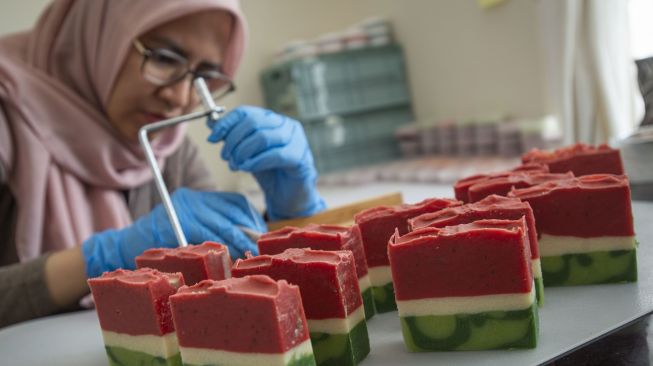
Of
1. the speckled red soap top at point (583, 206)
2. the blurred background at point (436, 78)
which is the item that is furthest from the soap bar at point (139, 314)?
the blurred background at point (436, 78)

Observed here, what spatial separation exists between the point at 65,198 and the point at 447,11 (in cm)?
228

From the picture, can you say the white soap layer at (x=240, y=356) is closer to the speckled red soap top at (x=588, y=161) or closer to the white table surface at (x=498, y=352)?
the white table surface at (x=498, y=352)

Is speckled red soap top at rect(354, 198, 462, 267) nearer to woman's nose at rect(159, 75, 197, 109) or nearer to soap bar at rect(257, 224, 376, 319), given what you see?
soap bar at rect(257, 224, 376, 319)

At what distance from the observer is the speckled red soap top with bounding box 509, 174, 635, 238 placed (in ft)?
2.76

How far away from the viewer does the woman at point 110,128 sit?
1303mm

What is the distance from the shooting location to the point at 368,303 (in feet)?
2.95

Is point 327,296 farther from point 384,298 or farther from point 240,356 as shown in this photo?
point 384,298

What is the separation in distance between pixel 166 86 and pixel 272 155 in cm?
40

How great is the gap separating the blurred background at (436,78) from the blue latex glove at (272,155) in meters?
1.05

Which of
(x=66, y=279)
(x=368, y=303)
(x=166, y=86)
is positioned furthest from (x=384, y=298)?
(x=166, y=86)

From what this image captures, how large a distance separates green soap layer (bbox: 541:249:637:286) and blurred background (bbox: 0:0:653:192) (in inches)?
55.7

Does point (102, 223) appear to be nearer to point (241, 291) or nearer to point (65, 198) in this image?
point (65, 198)

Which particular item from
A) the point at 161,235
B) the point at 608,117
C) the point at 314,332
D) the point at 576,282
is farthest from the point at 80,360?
the point at 608,117

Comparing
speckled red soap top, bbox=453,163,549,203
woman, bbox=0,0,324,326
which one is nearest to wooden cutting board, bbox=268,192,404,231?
woman, bbox=0,0,324,326
